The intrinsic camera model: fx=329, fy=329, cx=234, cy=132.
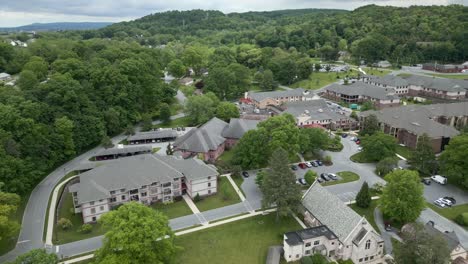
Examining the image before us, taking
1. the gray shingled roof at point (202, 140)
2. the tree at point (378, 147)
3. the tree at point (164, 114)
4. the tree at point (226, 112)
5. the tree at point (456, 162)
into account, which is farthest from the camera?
the tree at point (164, 114)

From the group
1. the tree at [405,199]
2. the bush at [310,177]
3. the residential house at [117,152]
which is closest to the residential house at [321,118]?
the bush at [310,177]

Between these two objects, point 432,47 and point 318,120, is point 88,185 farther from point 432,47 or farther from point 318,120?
point 432,47

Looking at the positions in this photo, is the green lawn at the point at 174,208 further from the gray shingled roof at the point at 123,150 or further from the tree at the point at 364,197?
the tree at the point at 364,197

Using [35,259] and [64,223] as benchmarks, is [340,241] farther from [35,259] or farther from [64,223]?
[64,223]

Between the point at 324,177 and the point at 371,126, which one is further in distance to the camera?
the point at 371,126

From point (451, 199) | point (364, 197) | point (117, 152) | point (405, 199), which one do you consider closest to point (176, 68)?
point (117, 152)
